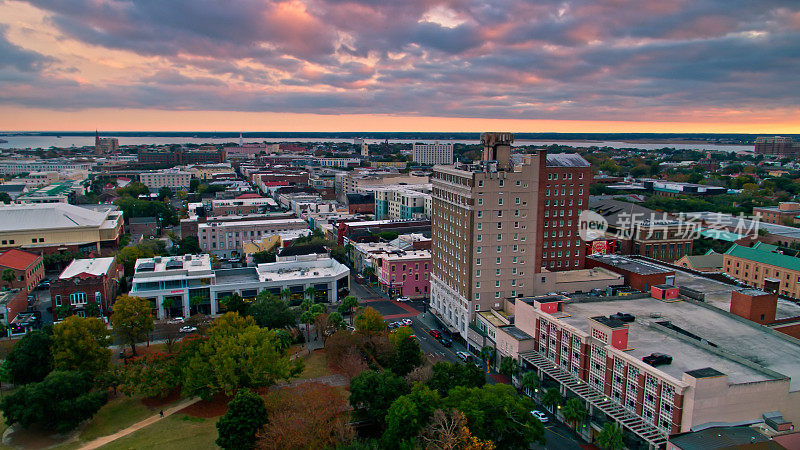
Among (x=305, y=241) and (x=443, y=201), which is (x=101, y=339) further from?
(x=305, y=241)

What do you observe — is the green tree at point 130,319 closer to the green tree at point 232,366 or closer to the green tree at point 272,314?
the green tree at point 272,314

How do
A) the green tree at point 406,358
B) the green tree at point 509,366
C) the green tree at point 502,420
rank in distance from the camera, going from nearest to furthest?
1. the green tree at point 502,420
2. the green tree at point 406,358
3. the green tree at point 509,366

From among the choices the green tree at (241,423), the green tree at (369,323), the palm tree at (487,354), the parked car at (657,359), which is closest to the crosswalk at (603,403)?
the parked car at (657,359)

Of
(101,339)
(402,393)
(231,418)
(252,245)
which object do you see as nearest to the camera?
(231,418)

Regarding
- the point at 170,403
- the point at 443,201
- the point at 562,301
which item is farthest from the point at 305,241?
the point at 562,301

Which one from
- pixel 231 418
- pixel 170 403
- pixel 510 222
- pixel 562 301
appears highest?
pixel 510 222

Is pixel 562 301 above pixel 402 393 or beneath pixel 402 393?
above
